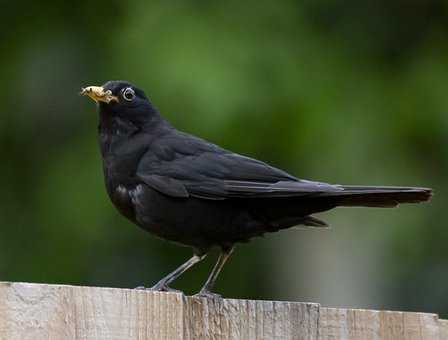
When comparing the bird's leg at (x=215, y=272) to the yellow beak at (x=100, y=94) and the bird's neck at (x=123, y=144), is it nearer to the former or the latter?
the bird's neck at (x=123, y=144)

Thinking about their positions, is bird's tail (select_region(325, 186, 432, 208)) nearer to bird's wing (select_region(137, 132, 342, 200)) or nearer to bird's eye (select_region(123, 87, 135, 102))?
bird's wing (select_region(137, 132, 342, 200))

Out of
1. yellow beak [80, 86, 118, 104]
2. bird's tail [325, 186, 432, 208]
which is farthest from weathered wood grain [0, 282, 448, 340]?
yellow beak [80, 86, 118, 104]

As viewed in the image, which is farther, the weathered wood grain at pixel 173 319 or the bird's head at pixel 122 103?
the bird's head at pixel 122 103

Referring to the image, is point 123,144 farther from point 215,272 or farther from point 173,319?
point 173,319

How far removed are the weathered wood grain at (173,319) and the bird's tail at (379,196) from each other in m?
0.67

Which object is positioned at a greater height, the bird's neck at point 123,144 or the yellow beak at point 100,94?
the yellow beak at point 100,94

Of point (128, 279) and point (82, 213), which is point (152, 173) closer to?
point (82, 213)

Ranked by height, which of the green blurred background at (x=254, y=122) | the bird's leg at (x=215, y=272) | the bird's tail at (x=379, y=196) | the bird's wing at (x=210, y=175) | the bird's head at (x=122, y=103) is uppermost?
the green blurred background at (x=254, y=122)

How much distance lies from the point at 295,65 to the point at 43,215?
7.24ft

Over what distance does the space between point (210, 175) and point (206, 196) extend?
0.11m

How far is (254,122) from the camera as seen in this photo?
8.85 m

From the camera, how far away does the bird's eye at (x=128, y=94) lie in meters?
5.98

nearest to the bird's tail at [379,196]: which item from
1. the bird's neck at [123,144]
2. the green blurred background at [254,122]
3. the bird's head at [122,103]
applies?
the bird's neck at [123,144]

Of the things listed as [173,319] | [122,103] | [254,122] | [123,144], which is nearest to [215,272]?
[123,144]
